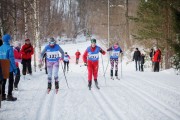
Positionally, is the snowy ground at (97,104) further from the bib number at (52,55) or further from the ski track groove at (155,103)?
the bib number at (52,55)

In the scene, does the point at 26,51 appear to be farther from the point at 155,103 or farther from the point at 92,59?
the point at 155,103

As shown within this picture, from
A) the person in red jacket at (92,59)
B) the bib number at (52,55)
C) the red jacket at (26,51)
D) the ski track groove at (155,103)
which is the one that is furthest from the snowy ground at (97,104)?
the red jacket at (26,51)

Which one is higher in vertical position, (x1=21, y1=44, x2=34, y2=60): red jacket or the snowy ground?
(x1=21, y1=44, x2=34, y2=60): red jacket

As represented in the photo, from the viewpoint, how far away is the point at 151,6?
23.0m

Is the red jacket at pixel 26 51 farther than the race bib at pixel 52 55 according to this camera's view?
Yes

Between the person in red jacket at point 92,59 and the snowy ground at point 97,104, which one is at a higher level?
the person in red jacket at point 92,59

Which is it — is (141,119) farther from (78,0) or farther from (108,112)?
(78,0)

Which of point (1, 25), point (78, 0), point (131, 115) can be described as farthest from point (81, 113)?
point (78, 0)

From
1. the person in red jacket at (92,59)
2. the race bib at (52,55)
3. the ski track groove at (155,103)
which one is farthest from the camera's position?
the person in red jacket at (92,59)

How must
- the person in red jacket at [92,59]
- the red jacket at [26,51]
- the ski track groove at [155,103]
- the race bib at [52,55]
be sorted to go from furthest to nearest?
1. the red jacket at [26,51]
2. the person in red jacket at [92,59]
3. the race bib at [52,55]
4. the ski track groove at [155,103]

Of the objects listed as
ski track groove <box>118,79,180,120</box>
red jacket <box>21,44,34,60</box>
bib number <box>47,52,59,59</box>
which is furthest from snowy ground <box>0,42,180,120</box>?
red jacket <box>21,44,34,60</box>

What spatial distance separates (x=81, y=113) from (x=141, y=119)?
5.57 feet

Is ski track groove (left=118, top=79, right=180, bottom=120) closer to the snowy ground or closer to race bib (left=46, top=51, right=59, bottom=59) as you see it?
the snowy ground

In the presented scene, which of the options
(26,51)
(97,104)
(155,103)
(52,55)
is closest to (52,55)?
(52,55)
